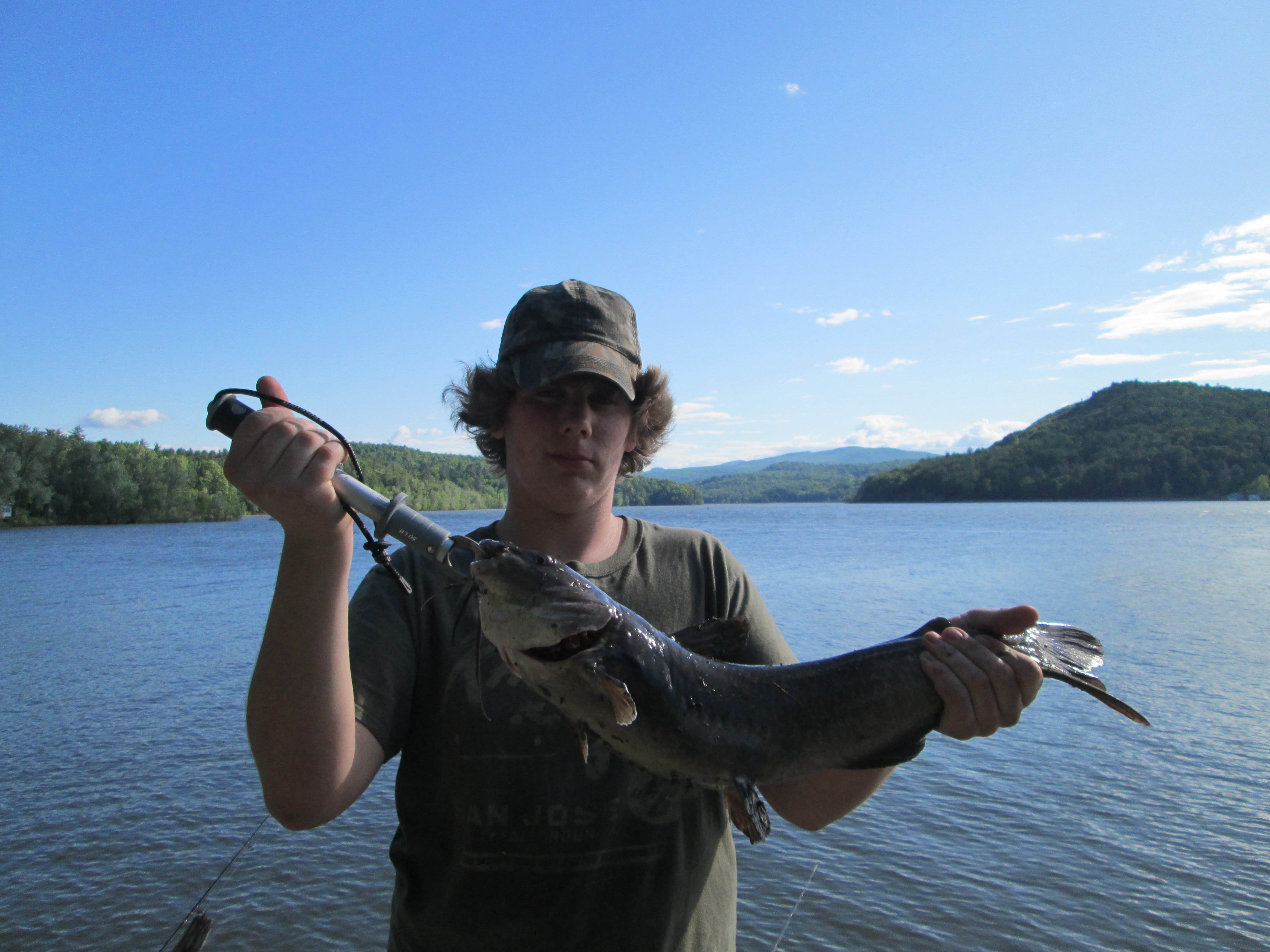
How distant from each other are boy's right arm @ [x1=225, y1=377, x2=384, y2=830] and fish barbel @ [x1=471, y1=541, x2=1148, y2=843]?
40 cm

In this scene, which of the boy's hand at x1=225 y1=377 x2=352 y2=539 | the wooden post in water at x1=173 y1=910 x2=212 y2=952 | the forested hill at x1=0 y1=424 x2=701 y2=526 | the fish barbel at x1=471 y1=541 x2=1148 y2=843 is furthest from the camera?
the forested hill at x1=0 y1=424 x2=701 y2=526

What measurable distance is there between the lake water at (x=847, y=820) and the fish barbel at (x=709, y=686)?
20.3 ft

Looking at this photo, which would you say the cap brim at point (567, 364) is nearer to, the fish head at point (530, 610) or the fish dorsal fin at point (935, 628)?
the fish head at point (530, 610)

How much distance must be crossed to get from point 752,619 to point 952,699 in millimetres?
777

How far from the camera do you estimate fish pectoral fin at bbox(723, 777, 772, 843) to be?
2.15 metres

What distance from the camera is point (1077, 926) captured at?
7.44m

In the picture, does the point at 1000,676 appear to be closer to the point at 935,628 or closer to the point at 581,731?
the point at 935,628

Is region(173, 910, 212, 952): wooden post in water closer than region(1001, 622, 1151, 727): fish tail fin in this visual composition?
No

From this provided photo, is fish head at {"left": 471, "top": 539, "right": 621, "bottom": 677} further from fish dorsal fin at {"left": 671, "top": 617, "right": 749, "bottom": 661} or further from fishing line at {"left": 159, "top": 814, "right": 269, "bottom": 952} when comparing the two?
fishing line at {"left": 159, "top": 814, "right": 269, "bottom": 952}

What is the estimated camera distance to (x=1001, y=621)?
2406 mm

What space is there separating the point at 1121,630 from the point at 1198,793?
997cm

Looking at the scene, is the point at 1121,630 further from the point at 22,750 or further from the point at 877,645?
the point at 22,750

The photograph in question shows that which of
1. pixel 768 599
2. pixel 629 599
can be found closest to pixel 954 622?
pixel 629 599

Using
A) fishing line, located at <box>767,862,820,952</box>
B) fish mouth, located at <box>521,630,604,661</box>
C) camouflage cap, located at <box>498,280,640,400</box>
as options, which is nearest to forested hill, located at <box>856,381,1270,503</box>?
fishing line, located at <box>767,862,820,952</box>
